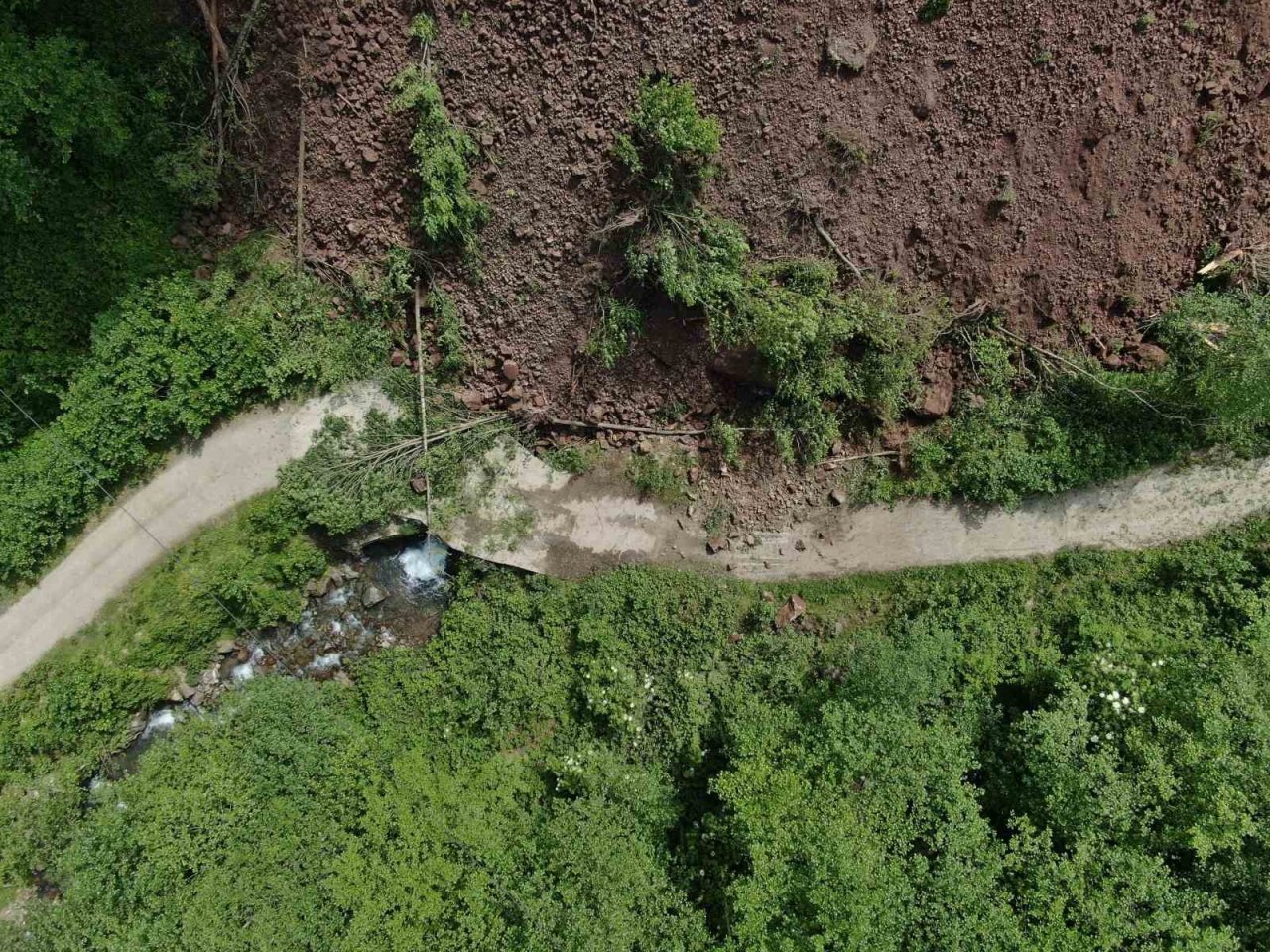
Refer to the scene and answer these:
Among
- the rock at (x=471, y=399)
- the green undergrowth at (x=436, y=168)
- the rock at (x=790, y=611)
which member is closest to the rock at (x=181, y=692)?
the rock at (x=471, y=399)

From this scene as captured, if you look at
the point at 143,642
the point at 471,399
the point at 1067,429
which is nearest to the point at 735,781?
the point at 471,399

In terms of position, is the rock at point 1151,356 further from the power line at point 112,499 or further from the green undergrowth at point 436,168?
the power line at point 112,499

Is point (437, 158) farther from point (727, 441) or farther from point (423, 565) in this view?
point (423, 565)

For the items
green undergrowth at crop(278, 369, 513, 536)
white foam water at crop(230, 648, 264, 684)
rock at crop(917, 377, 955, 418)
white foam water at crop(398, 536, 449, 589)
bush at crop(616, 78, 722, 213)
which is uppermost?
bush at crop(616, 78, 722, 213)

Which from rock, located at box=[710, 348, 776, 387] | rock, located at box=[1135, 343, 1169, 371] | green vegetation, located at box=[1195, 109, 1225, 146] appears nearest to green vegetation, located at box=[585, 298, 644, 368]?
rock, located at box=[710, 348, 776, 387]

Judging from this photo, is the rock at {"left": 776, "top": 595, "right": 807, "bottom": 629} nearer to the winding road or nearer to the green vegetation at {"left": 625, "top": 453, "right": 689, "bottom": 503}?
the winding road

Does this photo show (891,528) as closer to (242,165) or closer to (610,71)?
(610,71)

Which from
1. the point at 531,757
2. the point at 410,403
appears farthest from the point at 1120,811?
the point at 410,403
